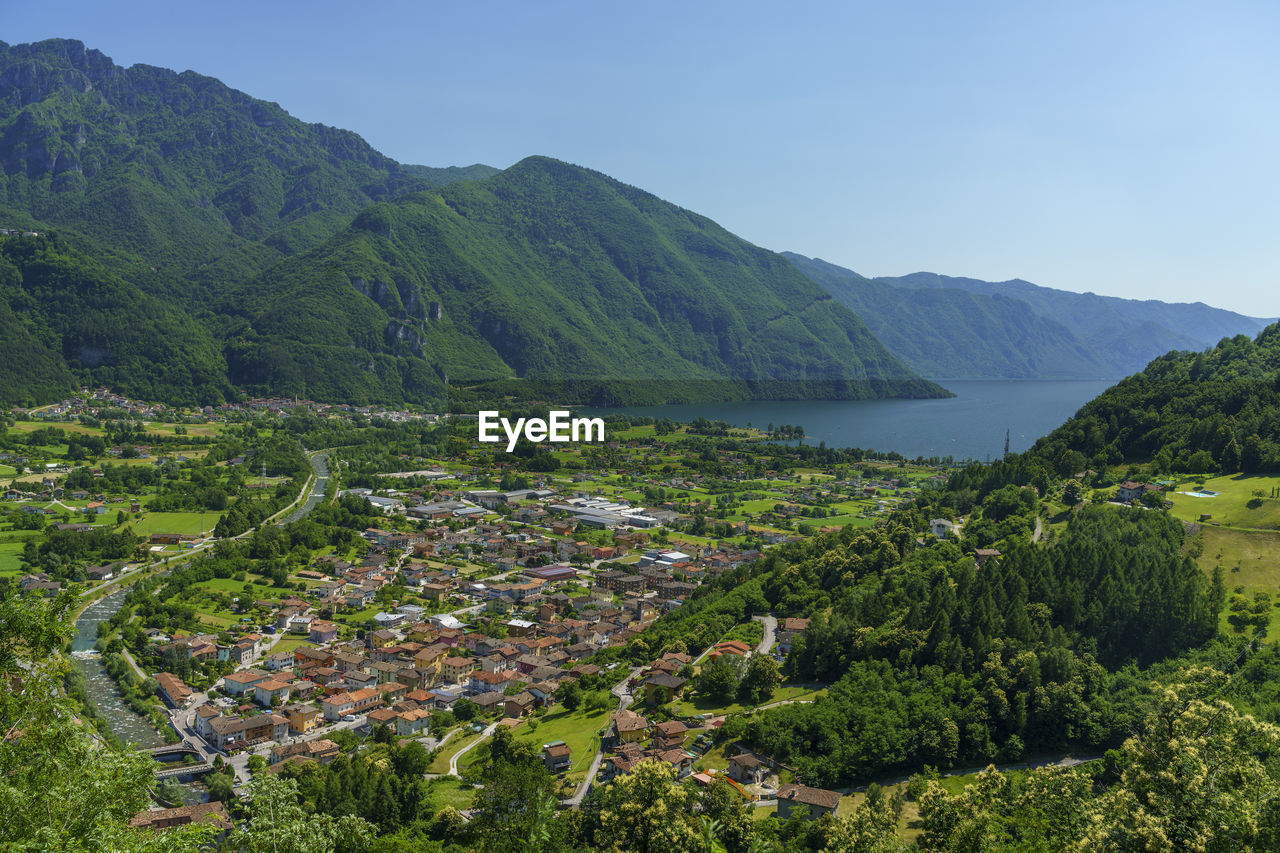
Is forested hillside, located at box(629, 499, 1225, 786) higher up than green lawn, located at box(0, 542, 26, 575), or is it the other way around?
forested hillside, located at box(629, 499, 1225, 786)

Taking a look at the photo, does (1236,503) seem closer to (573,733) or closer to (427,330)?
(573,733)

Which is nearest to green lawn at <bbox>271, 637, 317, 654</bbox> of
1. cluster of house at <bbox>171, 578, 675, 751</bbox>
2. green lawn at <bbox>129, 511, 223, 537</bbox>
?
cluster of house at <bbox>171, 578, 675, 751</bbox>

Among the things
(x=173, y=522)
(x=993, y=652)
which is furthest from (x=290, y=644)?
(x=993, y=652)

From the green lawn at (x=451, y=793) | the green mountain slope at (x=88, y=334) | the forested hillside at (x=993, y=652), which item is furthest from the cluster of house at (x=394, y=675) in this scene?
the green mountain slope at (x=88, y=334)

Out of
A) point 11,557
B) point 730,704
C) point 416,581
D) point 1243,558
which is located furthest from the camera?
point 416,581

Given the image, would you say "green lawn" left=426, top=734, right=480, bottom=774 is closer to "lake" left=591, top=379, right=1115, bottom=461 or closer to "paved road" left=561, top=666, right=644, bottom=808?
"paved road" left=561, top=666, right=644, bottom=808

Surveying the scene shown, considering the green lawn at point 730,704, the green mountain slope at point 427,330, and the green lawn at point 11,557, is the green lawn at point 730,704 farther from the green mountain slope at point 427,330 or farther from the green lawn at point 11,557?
the green mountain slope at point 427,330
